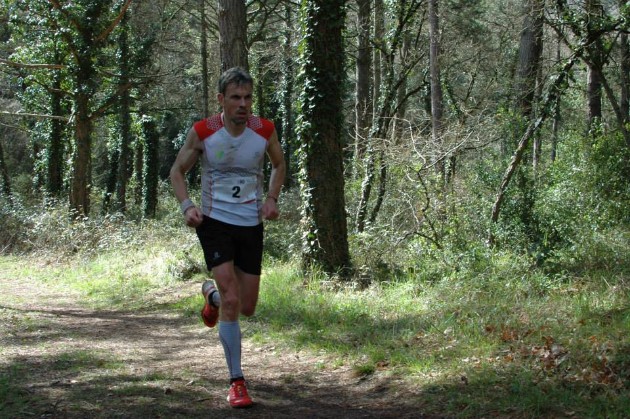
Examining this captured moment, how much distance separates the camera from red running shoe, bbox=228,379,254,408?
15.6 ft

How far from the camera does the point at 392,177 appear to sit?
12.2 metres

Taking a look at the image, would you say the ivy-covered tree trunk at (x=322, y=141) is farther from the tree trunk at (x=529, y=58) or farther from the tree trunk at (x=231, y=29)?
the tree trunk at (x=529, y=58)

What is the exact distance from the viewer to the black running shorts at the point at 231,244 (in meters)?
4.89

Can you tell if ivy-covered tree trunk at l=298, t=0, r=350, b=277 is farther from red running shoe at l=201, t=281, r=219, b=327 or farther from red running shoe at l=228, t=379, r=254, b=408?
red running shoe at l=228, t=379, r=254, b=408

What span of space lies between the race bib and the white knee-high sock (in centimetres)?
95

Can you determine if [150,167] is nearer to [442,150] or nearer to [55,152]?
[55,152]

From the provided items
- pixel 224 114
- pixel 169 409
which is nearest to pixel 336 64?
pixel 224 114

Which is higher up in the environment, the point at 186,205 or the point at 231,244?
the point at 186,205

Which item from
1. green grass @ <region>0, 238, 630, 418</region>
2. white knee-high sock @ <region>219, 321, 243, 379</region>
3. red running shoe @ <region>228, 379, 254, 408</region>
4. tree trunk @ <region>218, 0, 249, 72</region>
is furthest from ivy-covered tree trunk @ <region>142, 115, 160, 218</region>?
red running shoe @ <region>228, 379, 254, 408</region>

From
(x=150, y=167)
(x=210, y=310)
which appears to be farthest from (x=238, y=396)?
(x=150, y=167)

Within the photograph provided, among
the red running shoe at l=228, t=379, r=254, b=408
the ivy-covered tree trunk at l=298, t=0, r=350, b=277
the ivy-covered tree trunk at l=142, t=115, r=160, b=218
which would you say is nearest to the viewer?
the red running shoe at l=228, t=379, r=254, b=408

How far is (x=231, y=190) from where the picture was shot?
498cm

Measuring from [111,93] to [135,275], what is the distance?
41.0 feet

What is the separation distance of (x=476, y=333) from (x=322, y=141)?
4.26m
